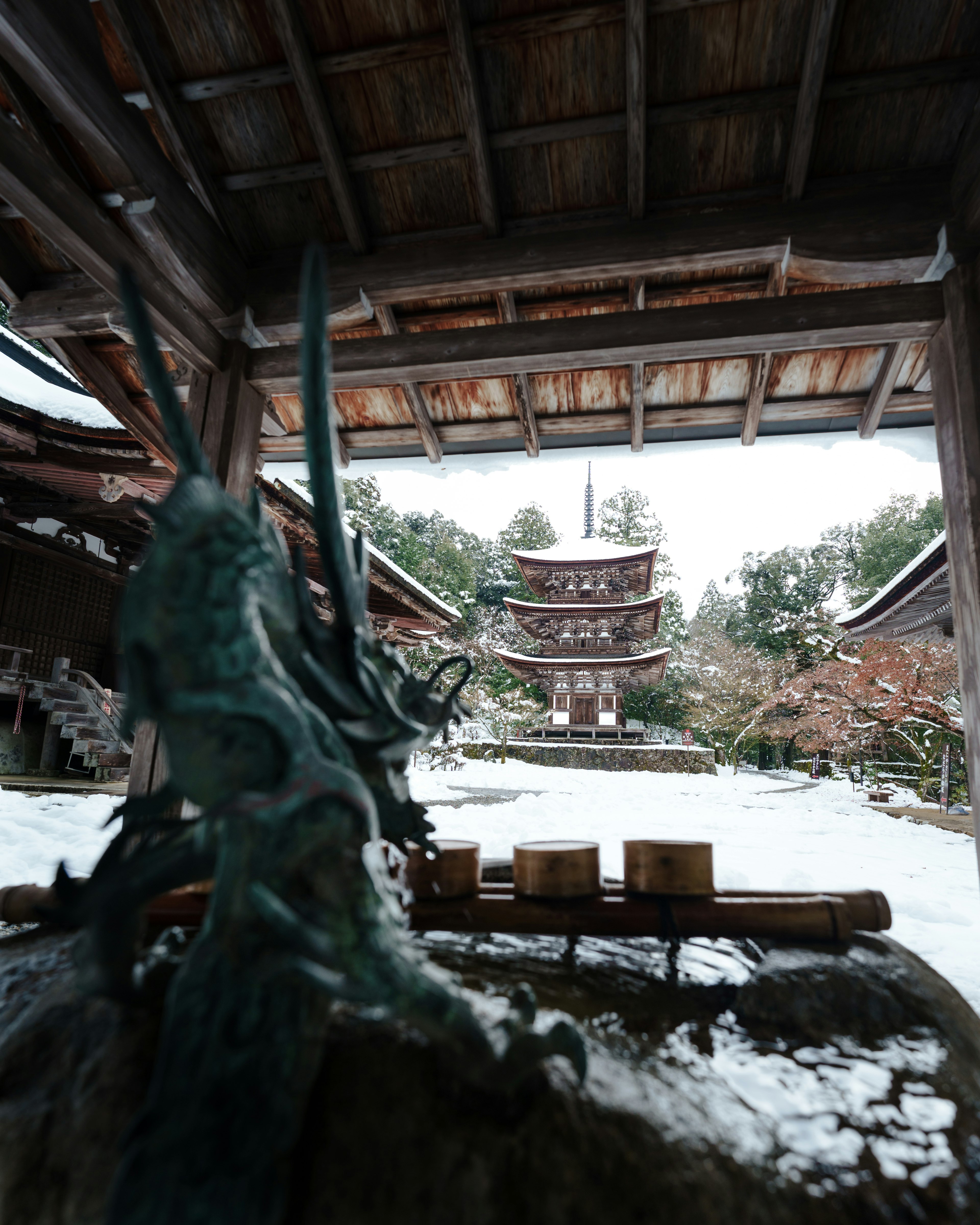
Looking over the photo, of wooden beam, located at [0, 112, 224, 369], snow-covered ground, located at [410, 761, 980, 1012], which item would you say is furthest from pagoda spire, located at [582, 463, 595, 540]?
wooden beam, located at [0, 112, 224, 369]

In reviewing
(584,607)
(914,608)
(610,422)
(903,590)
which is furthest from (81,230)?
(584,607)

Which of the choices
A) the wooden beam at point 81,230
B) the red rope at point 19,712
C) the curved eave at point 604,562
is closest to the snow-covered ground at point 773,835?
the wooden beam at point 81,230

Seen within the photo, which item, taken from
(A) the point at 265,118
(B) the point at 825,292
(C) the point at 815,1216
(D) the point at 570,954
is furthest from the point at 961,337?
(A) the point at 265,118

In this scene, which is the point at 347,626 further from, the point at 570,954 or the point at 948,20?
the point at 948,20

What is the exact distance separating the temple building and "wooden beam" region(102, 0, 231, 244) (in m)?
14.6

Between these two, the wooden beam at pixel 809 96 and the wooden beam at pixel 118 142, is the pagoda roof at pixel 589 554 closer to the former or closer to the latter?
the wooden beam at pixel 809 96

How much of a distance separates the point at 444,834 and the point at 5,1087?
3.55 metres

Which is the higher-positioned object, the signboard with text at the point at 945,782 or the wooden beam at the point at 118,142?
the wooden beam at the point at 118,142

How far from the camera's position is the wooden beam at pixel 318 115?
252cm

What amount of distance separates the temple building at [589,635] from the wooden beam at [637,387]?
1343 cm

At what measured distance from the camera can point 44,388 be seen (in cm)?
602

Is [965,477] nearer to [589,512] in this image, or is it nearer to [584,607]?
[584,607]

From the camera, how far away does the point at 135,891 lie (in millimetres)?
1040

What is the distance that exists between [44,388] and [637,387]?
598cm
